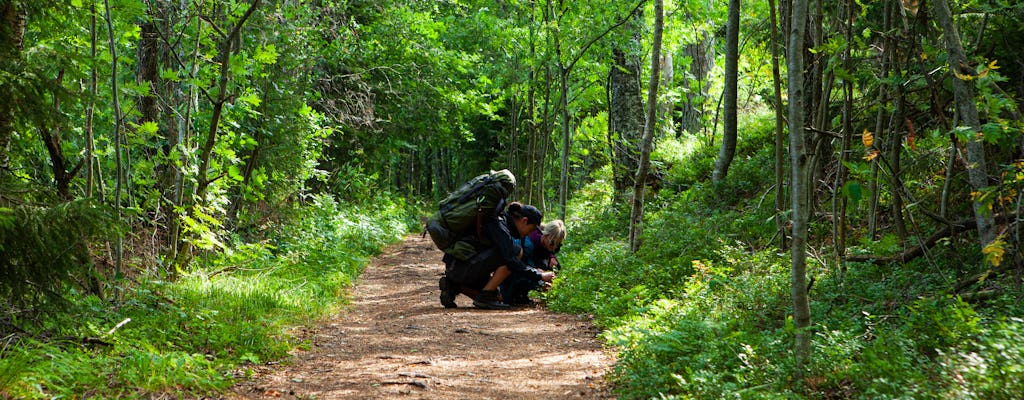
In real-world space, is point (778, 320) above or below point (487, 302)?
above

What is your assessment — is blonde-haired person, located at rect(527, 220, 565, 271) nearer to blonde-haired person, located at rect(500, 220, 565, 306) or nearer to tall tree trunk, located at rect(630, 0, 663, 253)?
blonde-haired person, located at rect(500, 220, 565, 306)

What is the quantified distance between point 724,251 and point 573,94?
11750mm

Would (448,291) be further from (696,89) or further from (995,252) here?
(696,89)

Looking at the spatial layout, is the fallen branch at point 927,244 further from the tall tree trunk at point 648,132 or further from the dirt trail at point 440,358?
the tall tree trunk at point 648,132

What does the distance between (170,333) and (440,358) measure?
2093 millimetres

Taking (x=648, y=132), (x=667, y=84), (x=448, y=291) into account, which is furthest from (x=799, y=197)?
(x=667, y=84)

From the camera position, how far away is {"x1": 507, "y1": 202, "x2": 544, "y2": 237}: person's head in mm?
9109

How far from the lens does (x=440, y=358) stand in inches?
230

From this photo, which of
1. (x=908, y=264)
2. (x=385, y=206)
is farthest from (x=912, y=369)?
(x=385, y=206)

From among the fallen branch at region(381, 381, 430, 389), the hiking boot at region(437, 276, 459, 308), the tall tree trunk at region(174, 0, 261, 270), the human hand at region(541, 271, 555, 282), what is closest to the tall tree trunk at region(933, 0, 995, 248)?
the fallen branch at region(381, 381, 430, 389)

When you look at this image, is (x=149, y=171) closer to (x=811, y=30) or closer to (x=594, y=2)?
(x=811, y=30)

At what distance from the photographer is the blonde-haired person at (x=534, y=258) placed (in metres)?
9.10

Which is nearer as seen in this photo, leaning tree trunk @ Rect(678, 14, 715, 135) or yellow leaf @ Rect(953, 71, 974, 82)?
yellow leaf @ Rect(953, 71, 974, 82)

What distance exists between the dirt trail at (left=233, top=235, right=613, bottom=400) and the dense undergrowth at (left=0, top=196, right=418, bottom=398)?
0.29 meters
